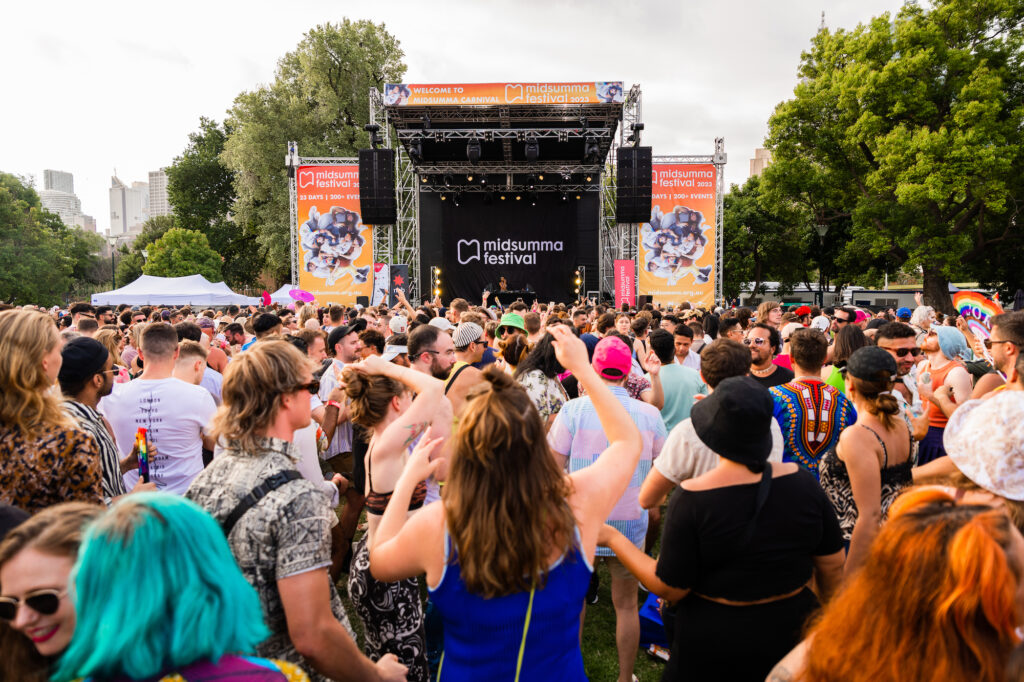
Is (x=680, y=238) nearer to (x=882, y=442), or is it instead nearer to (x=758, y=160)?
(x=882, y=442)

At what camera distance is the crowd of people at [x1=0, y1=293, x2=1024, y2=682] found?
103 centimetres

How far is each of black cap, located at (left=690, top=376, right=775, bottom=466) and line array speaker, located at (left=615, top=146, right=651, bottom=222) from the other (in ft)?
50.1

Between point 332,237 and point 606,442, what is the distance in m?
16.3

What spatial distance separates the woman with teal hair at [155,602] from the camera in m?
0.99

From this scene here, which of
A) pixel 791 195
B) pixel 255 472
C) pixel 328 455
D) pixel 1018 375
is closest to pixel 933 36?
pixel 791 195

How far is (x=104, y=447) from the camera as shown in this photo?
239cm

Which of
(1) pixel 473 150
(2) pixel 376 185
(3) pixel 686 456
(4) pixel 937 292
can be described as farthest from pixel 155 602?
(4) pixel 937 292

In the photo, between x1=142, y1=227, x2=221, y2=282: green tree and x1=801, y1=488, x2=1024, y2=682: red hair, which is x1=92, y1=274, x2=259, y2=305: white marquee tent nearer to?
x1=142, y1=227, x2=221, y2=282: green tree

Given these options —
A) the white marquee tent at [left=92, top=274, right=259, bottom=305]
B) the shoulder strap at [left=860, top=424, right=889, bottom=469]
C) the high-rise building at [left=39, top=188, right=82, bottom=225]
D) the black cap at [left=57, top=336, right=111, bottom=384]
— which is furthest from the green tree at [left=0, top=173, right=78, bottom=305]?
the high-rise building at [left=39, top=188, right=82, bottom=225]

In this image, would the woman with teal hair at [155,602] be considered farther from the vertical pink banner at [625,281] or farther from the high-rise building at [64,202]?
the high-rise building at [64,202]

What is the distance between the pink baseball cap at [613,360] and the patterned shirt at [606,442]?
10 cm

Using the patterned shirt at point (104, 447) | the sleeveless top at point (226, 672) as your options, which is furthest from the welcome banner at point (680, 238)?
the sleeveless top at point (226, 672)

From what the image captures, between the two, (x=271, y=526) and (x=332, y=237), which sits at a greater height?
(x=332, y=237)

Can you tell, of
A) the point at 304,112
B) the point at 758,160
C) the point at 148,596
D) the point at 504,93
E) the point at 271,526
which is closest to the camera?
the point at 148,596
